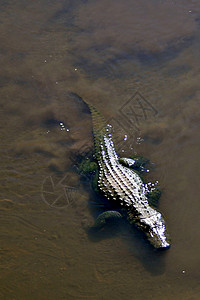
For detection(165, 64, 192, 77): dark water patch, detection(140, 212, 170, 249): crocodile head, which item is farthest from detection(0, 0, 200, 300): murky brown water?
detection(140, 212, 170, 249): crocodile head

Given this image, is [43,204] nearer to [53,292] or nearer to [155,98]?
[53,292]

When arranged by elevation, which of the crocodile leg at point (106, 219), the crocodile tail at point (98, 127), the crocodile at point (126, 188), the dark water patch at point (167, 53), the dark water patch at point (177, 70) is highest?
the dark water patch at point (167, 53)

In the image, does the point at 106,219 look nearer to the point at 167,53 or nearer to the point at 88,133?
the point at 88,133

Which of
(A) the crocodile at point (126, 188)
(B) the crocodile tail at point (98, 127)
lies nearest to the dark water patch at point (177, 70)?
(B) the crocodile tail at point (98, 127)

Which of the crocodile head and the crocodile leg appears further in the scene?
the crocodile leg

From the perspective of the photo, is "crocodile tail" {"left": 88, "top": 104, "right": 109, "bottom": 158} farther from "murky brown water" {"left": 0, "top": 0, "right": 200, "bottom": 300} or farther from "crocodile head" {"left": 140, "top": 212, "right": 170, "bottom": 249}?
"crocodile head" {"left": 140, "top": 212, "right": 170, "bottom": 249}

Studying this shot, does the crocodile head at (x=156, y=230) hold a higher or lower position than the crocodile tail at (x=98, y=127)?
lower

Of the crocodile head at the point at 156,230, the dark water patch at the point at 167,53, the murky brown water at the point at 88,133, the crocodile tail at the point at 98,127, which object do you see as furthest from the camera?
the dark water patch at the point at 167,53

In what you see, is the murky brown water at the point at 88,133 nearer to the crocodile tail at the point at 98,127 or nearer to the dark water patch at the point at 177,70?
the dark water patch at the point at 177,70
